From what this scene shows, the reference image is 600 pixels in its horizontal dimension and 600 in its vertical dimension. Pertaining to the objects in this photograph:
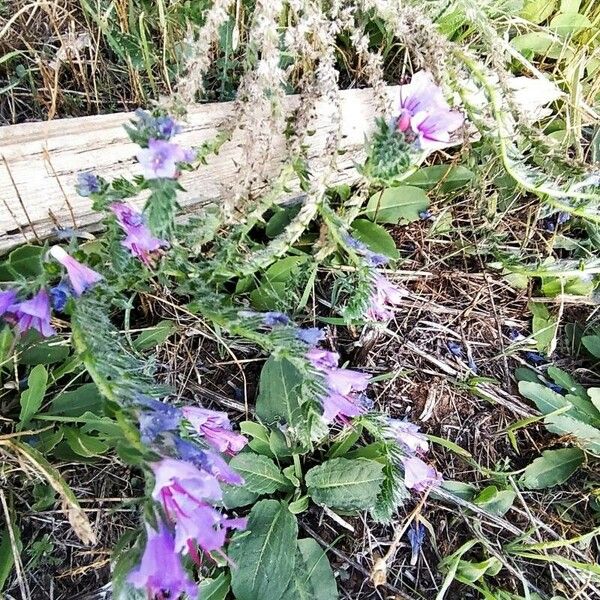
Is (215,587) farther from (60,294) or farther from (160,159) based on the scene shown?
(160,159)

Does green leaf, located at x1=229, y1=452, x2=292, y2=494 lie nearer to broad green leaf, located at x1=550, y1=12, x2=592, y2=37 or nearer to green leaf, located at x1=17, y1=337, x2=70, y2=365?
green leaf, located at x1=17, y1=337, x2=70, y2=365

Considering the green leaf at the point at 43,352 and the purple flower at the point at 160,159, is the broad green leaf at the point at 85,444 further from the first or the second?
the purple flower at the point at 160,159

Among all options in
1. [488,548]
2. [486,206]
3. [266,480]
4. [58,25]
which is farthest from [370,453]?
[58,25]

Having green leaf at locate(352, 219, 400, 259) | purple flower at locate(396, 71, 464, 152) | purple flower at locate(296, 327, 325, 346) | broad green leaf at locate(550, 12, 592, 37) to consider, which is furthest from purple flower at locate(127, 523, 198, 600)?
broad green leaf at locate(550, 12, 592, 37)

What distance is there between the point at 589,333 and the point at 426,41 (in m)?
0.91

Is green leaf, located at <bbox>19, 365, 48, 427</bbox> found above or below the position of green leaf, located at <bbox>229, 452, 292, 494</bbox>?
above

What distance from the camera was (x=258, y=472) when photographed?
5.58ft

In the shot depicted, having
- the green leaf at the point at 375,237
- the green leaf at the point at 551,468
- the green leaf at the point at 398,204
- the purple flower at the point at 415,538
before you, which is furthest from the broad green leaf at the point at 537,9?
the purple flower at the point at 415,538

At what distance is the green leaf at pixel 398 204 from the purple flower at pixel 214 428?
74 centimetres

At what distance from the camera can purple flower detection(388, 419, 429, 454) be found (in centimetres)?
164

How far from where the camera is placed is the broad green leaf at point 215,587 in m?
1.59

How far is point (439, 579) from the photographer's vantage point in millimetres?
1765

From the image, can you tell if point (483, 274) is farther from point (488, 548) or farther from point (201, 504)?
point (201, 504)

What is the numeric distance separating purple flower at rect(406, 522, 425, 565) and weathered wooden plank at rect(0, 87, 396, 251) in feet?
3.03
